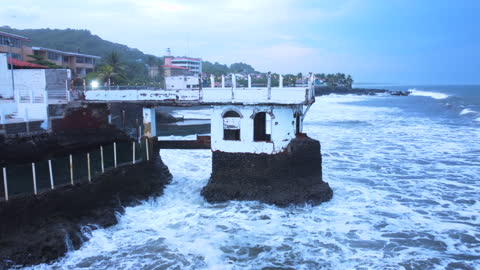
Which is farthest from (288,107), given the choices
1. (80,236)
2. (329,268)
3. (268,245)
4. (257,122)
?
(80,236)

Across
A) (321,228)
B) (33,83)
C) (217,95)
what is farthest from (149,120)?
(321,228)

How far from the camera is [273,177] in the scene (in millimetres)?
16234

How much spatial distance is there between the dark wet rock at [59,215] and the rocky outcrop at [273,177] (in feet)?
11.8

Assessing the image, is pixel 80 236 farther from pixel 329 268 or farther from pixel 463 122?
pixel 463 122

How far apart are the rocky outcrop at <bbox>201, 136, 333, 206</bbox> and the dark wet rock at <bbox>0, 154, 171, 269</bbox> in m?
3.59

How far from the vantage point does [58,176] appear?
14.2m

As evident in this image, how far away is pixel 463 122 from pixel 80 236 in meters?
45.1

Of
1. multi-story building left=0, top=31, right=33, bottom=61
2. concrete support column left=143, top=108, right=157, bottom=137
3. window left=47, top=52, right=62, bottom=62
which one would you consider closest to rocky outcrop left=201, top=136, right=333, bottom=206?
concrete support column left=143, top=108, right=157, bottom=137

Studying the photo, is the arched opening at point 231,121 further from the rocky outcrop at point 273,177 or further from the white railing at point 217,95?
the rocky outcrop at point 273,177

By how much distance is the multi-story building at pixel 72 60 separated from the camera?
48.9m

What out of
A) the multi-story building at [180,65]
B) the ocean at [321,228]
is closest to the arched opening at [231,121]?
the ocean at [321,228]

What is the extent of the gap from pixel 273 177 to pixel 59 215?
8576 millimetres

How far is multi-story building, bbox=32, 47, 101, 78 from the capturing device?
48931 mm

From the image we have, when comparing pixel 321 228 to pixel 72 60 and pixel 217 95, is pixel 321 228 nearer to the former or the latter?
pixel 217 95
